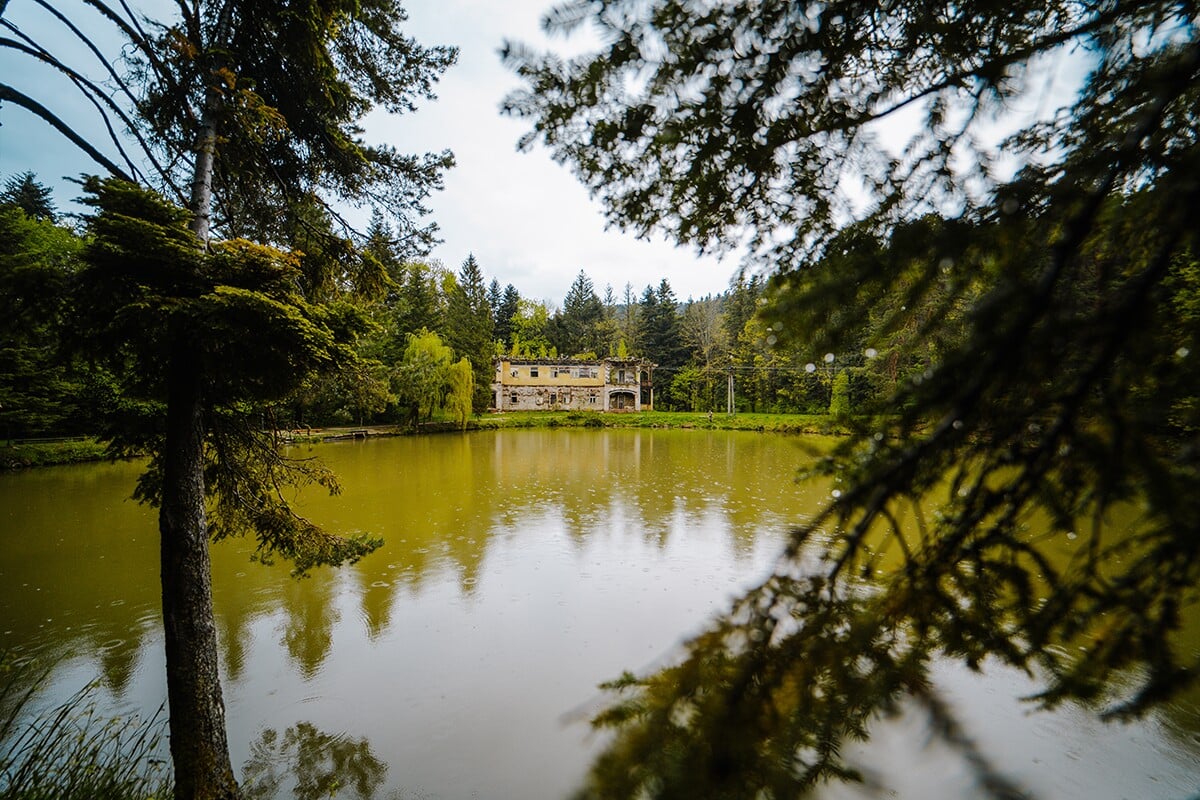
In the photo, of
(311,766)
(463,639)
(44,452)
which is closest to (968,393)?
(311,766)

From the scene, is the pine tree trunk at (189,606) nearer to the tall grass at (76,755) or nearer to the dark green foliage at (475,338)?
the tall grass at (76,755)

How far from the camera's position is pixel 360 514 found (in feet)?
36.8

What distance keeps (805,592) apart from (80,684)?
7.46 meters

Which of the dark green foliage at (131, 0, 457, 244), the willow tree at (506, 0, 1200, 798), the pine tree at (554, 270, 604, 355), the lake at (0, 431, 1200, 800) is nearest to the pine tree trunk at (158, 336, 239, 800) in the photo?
the lake at (0, 431, 1200, 800)

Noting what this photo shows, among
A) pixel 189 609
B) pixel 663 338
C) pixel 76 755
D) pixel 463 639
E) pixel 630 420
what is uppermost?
pixel 663 338

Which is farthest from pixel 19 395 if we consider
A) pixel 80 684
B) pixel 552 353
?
pixel 552 353

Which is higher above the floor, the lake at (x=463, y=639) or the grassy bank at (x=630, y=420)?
the grassy bank at (x=630, y=420)

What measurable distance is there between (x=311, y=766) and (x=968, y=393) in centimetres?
545

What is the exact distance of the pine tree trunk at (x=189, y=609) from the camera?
3531mm

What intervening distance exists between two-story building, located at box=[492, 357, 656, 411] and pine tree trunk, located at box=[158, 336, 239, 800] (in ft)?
126

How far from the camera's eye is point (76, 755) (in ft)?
11.6

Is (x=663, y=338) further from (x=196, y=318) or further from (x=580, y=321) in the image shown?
(x=196, y=318)

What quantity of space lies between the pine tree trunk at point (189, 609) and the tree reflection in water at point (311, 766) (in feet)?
1.30

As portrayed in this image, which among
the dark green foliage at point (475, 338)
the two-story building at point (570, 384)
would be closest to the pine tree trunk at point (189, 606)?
the dark green foliage at point (475, 338)
